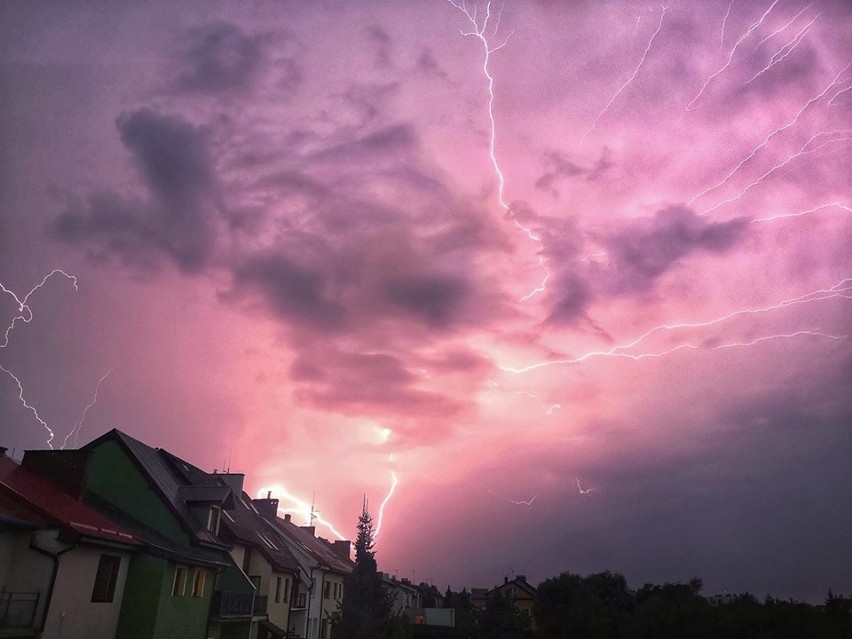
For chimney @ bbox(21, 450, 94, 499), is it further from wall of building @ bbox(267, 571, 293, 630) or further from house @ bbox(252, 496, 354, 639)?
house @ bbox(252, 496, 354, 639)

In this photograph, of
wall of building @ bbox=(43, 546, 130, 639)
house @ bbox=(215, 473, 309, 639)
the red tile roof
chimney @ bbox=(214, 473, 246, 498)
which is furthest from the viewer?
chimney @ bbox=(214, 473, 246, 498)

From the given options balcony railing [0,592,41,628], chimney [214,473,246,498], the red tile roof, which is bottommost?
balcony railing [0,592,41,628]

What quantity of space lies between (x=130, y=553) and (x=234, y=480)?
16.9 meters

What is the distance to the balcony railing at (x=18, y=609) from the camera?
17.2 metres

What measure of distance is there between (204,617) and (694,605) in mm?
21744

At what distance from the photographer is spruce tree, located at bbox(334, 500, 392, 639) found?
48.7 m

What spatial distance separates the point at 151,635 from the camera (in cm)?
2247

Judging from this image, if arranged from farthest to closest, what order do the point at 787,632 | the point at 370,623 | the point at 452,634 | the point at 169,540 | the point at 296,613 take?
the point at 452,634 → the point at 370,623 → the point at 296,613 → the point at 169,540 → the point at 787,632

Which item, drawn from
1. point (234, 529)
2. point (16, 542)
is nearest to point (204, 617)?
point (234, 529)

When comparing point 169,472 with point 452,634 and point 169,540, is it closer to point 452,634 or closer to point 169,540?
point 169,540

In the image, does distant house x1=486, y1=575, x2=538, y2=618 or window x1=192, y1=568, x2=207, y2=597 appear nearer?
window x1=192, y1=568, x2=207, y2=597

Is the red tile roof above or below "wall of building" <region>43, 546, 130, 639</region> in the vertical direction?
above

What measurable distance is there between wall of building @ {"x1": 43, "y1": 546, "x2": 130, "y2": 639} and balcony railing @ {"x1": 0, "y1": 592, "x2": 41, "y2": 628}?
21.1 inches

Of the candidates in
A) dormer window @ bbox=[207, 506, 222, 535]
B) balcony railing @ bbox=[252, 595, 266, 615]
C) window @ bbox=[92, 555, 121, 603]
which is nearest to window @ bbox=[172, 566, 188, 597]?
window @ bbox=[92, 555, 121, 603]
